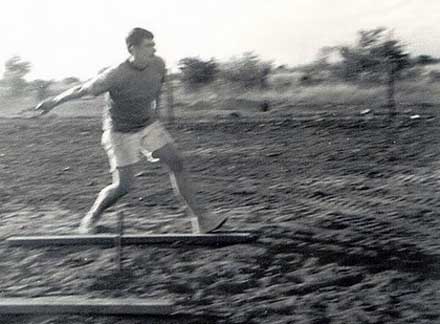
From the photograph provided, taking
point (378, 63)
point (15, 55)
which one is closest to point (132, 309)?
point (15, 55)

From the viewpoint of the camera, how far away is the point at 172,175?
83.4 inches

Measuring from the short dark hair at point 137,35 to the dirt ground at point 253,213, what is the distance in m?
0.22

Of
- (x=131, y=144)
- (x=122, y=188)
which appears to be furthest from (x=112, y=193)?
(x=131, y=144)

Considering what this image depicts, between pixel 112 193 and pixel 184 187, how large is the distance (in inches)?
6.9

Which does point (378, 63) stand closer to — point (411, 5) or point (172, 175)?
point (411, 5)

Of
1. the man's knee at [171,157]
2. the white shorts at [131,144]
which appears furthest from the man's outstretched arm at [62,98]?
the man's knee at [171,157]

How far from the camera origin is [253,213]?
2.13 metres

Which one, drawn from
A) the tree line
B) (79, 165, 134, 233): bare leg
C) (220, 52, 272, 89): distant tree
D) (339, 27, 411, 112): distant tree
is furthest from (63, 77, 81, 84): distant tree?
(339, 27, 411, 112): distant tree

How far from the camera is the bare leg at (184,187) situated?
2104mm

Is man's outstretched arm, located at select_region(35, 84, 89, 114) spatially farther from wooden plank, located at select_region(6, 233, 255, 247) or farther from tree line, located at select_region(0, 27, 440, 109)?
wooden plank, located at select_region(6, 233, 255, 247)

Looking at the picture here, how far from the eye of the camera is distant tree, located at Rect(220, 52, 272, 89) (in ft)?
6.82

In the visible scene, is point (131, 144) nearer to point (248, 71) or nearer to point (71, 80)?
point (71, 80)

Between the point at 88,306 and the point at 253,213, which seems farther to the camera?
the point at 253,213

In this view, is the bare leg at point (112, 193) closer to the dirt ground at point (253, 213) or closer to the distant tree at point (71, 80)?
the dirt ground at point (253, 213)
